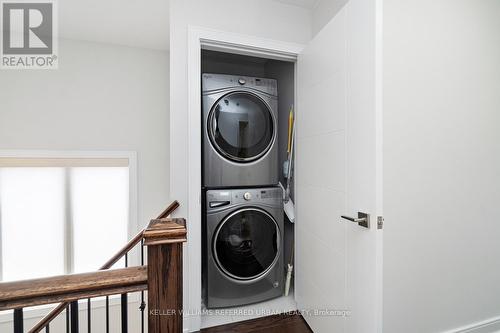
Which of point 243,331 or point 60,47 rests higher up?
point 60,47

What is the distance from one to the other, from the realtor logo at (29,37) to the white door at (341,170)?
250cm

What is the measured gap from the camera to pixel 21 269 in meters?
2.41

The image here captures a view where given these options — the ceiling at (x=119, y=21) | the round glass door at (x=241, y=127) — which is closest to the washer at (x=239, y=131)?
the round glass door at (x=241, y=127)

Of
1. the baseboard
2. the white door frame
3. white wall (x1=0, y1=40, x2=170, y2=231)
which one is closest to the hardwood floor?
the white door frame

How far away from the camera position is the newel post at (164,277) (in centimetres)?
59

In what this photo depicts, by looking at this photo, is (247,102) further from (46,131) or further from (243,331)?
(46,131)

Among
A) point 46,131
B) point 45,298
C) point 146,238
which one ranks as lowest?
point 45,298

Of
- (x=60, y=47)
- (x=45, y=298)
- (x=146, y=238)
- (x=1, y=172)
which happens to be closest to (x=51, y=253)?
(x=1, y=172)

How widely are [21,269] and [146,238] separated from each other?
3.07m

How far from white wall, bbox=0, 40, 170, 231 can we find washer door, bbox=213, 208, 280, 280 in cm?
126

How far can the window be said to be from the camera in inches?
92.8

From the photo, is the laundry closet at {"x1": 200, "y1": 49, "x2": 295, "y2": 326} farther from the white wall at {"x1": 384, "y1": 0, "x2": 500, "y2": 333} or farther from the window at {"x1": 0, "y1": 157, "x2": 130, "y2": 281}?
the window at {"x1": 0, "y1": 157, "x2": 130, "y2": 281}

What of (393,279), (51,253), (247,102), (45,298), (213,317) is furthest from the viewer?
(51,253)

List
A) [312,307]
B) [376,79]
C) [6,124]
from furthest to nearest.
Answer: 1. [6,124]
2. [312,307]
3. [376,79]
